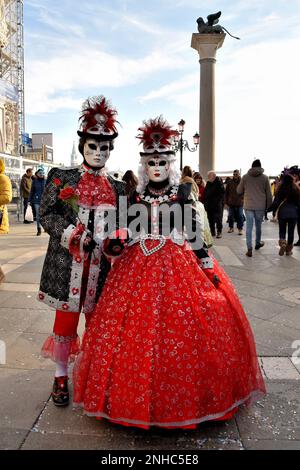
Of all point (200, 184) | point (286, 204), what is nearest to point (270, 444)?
point (286, 204)

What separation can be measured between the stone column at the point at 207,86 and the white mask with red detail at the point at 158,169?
12616 millimetres

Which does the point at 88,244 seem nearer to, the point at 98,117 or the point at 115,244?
the point at 115,244

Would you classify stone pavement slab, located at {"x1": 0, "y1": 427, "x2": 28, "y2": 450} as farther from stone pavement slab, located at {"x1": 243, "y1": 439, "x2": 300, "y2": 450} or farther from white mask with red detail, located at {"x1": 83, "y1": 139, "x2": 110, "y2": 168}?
white mask with red detail, located at {"x1": 83, "y1": 139, "x2": 110, "y2": 168}

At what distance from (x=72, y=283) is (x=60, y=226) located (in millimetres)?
339

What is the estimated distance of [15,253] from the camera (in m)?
7.53

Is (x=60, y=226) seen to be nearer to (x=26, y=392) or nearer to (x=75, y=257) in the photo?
(x=75, y=257)

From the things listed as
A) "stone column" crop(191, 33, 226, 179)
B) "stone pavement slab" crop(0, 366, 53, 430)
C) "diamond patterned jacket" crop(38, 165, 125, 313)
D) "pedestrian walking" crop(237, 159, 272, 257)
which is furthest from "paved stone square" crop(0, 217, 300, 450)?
"stone column" crop(191, 33, 226, 179)

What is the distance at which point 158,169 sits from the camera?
2492mm

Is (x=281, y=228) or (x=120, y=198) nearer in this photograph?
(x=120, y=198)

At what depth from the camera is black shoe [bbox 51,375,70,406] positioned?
246 cm

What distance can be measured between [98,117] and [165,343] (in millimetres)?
1359

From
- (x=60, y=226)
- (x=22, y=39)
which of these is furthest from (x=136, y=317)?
(x=22, y=39)

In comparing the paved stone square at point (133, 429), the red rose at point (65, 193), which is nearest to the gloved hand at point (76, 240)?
the red rose at point (65, 193)
